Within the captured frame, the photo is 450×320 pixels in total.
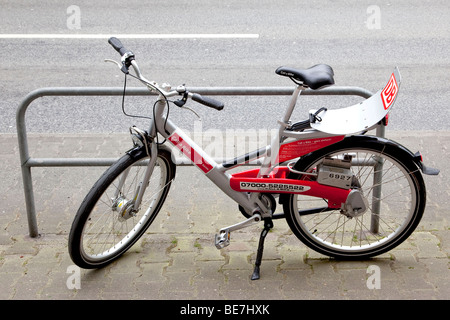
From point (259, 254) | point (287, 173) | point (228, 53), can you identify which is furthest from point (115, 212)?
point (228, 53)

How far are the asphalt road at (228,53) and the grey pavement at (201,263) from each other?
191 centimetres

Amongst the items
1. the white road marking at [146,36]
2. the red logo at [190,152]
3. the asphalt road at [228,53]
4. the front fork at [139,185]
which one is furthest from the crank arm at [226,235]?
→ the white road marking at [146,36]

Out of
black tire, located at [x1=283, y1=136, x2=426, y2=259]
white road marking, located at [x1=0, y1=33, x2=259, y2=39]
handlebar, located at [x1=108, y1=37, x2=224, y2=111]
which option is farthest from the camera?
white road marking, located at [x1=0, y1=33, x2=259, y2=39]

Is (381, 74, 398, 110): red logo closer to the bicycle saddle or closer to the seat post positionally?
the bicycle saddle

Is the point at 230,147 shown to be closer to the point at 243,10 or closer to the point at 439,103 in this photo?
the point at 439,103

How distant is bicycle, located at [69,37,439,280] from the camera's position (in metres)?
3.78

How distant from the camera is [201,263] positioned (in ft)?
13.8

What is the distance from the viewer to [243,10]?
34.3 ft

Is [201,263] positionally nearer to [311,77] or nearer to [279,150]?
[279,150]

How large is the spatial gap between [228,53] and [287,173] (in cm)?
505

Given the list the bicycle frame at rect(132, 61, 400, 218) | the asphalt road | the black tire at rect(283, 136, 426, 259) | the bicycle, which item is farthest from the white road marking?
the bicycle frame at rect(132, 61, 400, 218)

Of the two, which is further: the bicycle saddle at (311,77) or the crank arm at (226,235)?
the crank arm at (226,235)

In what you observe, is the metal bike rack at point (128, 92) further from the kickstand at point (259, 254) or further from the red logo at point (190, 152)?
the kickstand at point (259, 254)

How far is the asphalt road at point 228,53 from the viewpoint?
717 cm
